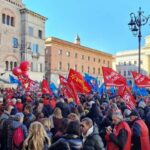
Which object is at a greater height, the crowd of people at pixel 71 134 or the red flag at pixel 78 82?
the red flag at pixel 78 82

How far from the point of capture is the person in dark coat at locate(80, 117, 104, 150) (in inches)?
238

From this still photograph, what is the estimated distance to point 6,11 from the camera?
48.8m

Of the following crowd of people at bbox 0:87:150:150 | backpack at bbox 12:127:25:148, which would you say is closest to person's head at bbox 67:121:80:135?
crowd of people at bbox 0:87:150:150

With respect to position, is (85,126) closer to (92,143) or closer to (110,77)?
(92,143)

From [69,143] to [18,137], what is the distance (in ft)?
5.79

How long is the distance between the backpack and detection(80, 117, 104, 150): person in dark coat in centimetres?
147

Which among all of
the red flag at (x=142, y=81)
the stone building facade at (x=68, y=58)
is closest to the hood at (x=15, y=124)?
the red flag at (x=142, y=81)

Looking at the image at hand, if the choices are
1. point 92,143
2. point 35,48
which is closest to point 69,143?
point 92,143

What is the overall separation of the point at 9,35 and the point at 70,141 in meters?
44.9

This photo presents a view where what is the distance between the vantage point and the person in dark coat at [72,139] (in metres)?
5.73

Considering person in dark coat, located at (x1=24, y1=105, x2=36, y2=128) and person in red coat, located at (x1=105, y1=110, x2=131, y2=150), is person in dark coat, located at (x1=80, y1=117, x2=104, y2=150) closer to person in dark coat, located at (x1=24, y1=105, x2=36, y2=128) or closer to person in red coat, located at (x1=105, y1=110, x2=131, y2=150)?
person in red coat, located at (x1=105, y1=110, x2=131, y2=150)

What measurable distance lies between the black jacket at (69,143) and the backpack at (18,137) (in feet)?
5.19

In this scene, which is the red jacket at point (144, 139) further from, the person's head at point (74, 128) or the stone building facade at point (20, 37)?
the stone building facade at point (20, 37)

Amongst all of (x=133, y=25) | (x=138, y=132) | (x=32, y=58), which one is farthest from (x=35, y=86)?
(x=32, y=58)
